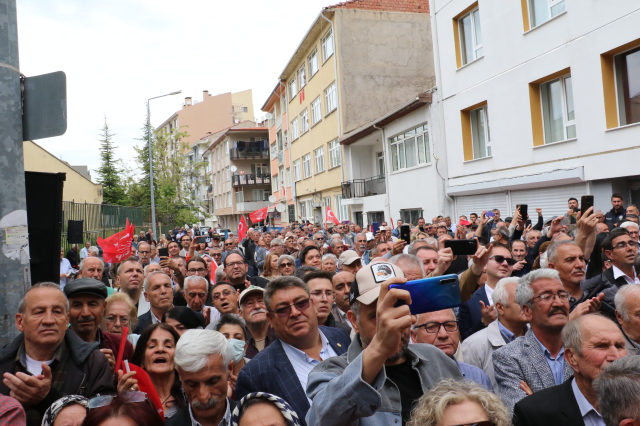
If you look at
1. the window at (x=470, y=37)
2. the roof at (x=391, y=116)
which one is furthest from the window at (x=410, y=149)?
the window at (x=470, y=37)

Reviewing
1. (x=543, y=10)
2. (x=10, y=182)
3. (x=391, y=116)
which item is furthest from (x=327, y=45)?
(x=10, y=182)

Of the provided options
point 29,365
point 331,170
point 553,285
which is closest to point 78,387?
point 29,365

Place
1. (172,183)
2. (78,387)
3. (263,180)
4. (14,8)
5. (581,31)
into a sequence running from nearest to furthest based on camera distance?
(78,387) → (14,8) → (581,31) → (172,183) → (263,180)

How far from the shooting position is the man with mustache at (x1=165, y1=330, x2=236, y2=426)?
300 cm

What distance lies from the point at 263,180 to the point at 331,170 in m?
35.5

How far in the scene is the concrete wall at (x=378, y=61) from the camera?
28.9 m

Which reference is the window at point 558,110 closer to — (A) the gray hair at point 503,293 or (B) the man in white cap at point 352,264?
(B) the man in white cap at point 352,264

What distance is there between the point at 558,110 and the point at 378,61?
16816 millimetres

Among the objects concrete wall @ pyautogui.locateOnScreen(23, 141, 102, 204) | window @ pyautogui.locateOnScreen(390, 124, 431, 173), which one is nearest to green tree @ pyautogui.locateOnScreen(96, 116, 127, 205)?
concrete wall @ pyautogui.locateOnScreen(23, 141, 102, 204)

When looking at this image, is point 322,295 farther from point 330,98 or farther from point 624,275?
point 330,98

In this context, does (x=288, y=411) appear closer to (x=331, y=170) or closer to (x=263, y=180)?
(x=331, y=170)

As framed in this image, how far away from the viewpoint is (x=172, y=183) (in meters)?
38.2

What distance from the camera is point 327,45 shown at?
31.3 m

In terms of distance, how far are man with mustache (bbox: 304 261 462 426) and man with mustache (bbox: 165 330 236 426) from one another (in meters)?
0.81
